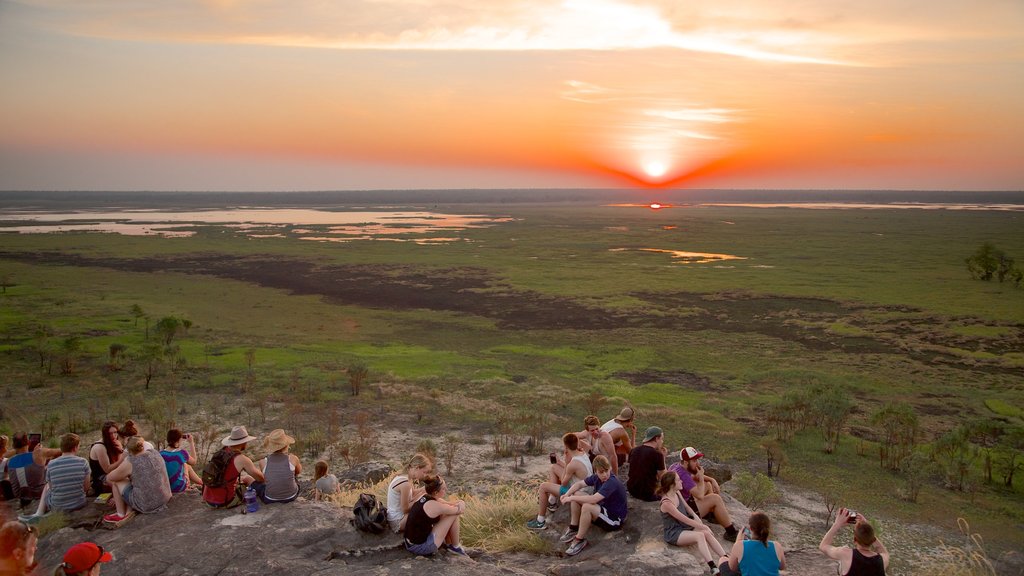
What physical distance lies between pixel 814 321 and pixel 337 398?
76.1 ft

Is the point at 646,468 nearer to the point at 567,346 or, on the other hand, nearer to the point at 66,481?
the point at 66,481

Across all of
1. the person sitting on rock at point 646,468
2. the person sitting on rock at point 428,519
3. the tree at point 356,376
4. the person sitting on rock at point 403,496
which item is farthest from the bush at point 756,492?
the tree at point 356,376

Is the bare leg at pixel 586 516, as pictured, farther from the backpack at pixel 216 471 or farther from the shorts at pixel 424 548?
the backpack at pixel 216 471

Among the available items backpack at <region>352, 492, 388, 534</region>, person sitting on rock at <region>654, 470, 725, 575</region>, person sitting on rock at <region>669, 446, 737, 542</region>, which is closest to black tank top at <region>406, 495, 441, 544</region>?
backpack at <region>352, 492, 388, 534</region>

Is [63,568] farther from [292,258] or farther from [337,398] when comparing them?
[292,258]

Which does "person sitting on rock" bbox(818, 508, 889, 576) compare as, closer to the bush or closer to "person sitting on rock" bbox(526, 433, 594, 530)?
"person sitting on rock" bbox(526, 433, 594, 530)

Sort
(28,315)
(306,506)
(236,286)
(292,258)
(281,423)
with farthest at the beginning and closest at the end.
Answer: (292,258) → (236,286) → (28,315) → (281,423) → (306,506)

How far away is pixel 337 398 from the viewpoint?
1859cm

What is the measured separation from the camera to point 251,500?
832cm

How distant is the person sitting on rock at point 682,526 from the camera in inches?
283

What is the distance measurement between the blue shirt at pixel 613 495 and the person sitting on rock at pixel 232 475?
14.7 ft

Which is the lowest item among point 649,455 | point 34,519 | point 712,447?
point 712,447

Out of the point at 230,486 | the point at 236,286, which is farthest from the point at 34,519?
the point at 236,286

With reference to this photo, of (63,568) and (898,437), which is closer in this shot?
(63,568)
